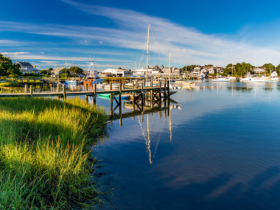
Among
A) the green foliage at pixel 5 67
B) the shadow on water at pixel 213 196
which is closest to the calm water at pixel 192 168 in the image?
the shadow on water at pixel 213 196

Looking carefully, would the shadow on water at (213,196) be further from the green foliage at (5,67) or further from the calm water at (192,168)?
the green foliage at (5,67)

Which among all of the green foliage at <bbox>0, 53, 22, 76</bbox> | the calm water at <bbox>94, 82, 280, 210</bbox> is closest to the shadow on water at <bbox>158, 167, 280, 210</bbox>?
the calm water at <bbox>94, 82, 280, 210</bbox>

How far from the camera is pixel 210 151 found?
11156 millimetres

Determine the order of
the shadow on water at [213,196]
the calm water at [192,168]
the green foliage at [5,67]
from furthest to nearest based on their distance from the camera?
the green foliage at [5,67] < the calm water at [192,168] < the shadow on water at [213,196]

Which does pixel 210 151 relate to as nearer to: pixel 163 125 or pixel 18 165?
pixel 163 125

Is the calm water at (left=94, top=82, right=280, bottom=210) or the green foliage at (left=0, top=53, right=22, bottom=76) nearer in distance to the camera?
the calm water at (left=94, top=82, right=280, bottom=210)

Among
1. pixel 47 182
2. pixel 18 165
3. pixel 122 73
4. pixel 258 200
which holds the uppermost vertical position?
pixel 122 73

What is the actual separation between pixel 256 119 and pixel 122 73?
395 ft

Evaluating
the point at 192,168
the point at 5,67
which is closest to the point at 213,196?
the point at 192,168

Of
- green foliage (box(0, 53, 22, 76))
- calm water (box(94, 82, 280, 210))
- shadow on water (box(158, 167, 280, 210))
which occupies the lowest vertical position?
shadow on water (box(158, 167, 280, 210))

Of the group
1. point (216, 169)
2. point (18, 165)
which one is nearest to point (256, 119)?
point (216, 169)

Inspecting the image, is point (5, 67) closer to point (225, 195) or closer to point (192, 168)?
point (192, 168)

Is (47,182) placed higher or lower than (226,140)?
higher

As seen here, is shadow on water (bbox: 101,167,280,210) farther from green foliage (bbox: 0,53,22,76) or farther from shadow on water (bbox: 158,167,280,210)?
green foliage (bbox: 0,53,22,76)
